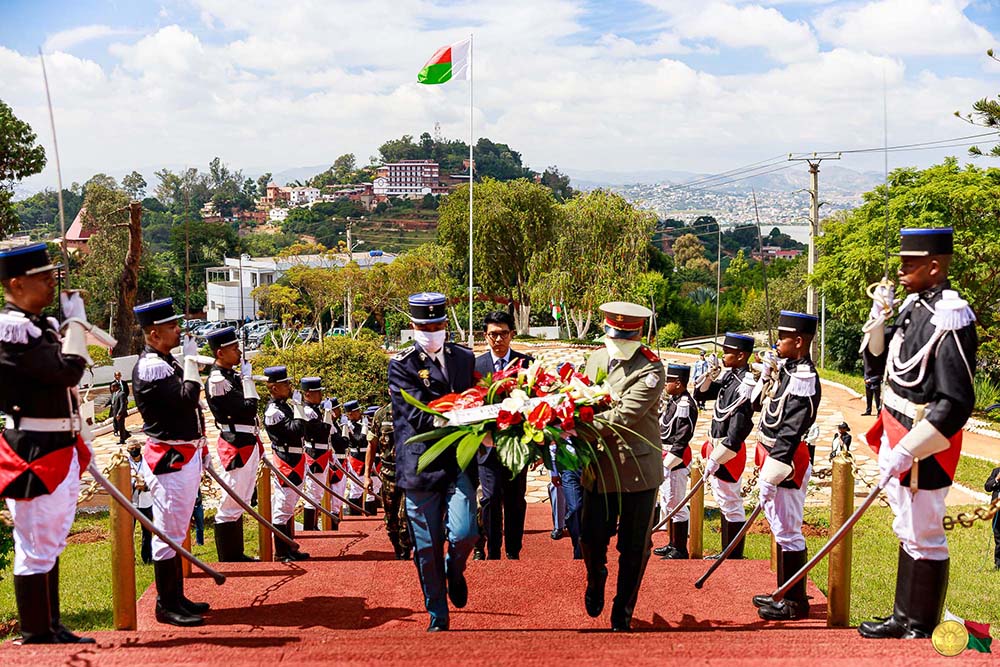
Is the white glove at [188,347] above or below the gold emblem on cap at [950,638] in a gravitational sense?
above

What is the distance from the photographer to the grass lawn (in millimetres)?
6480

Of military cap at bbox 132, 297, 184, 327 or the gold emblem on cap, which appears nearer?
the gold emblem on cap

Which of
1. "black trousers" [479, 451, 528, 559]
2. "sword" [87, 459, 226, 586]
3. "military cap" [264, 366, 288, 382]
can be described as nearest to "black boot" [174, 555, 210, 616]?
"sword" [87, 459, 226, 586]

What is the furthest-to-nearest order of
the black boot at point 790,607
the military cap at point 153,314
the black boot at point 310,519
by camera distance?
the black boot at point 310,519 < the military cap at point 153,314 < the black boot at point 790,607

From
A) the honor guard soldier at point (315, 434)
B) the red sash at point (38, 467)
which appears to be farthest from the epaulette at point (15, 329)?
the honor guard soldier at point (315, 434)

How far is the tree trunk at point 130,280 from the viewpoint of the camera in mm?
32938

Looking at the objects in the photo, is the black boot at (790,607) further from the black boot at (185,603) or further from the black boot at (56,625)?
the black boot at (56,625)


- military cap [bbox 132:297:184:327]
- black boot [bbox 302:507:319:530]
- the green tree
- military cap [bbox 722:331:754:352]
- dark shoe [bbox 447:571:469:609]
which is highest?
the green tree

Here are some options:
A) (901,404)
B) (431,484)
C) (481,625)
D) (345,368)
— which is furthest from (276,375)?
(345,368)

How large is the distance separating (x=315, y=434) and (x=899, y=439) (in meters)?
6.45

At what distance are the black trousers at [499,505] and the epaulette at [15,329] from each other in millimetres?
3580

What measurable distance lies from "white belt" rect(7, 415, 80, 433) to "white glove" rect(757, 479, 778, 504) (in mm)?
4037

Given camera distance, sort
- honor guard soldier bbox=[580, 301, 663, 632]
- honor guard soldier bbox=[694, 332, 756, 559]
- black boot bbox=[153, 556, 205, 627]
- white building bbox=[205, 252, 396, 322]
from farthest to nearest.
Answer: white building bbox=[205, 252, 396, 322] < honor guard soldier bbox=[694, 332, 756, 559] < black boot bbox=[153, 556, 205, 627] < honor guard soldier bbox=[580, 301, 663, 632]

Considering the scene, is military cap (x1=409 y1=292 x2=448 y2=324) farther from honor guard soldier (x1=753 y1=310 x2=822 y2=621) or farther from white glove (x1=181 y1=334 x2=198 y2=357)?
honor guard soldier (x1=753 y1=310 x2=822 y2=621)
